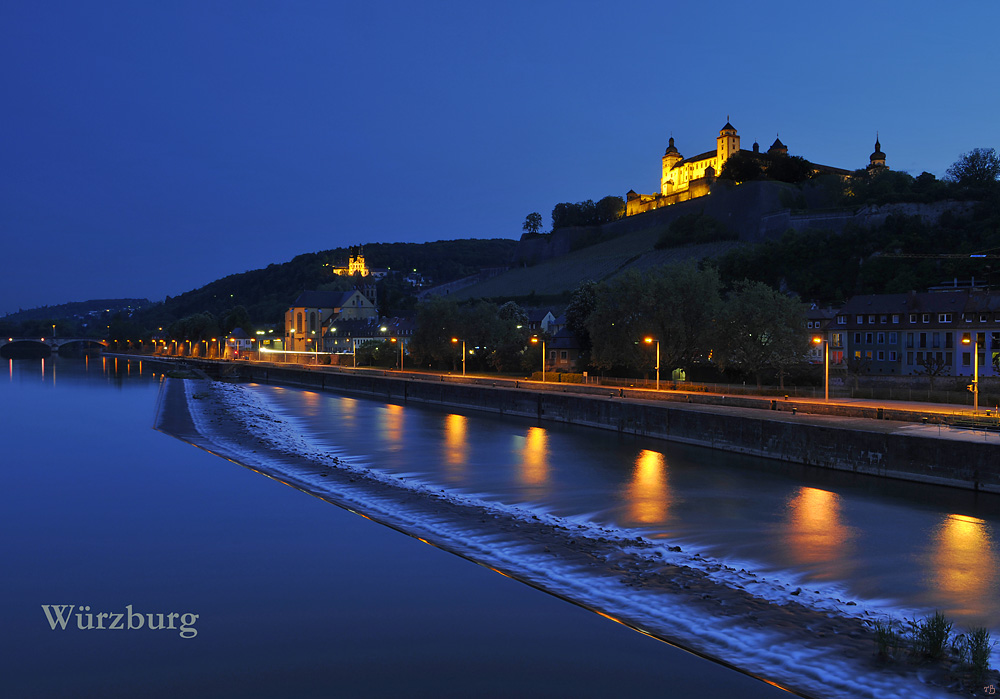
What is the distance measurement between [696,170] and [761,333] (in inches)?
4865

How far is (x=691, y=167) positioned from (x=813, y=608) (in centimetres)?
15887

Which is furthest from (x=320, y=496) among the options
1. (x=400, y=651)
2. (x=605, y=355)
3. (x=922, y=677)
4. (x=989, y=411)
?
(x=605, y=355)

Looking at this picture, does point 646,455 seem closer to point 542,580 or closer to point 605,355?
point 542,580

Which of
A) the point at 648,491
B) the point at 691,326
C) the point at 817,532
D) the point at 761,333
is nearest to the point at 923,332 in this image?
the point at 691,326

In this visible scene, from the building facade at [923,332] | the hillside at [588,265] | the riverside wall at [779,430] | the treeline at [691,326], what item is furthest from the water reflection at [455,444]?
the hillside at [588,265]

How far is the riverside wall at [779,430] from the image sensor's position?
76.4 feet

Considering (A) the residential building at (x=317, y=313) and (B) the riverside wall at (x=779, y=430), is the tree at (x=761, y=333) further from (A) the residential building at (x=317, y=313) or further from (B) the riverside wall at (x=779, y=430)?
(A) the residential building at (x=317, y=313)

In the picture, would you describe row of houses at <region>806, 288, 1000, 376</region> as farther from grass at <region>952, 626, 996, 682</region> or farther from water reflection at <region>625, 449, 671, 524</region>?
grass at <region>952, 626, 996, 682</region>

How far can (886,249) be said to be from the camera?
8631cm

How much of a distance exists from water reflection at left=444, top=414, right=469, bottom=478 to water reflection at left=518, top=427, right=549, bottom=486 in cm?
237

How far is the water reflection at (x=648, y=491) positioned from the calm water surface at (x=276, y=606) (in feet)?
0.65

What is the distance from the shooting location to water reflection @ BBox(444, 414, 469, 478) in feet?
93.6

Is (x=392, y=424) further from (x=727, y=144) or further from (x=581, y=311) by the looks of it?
(x=727, y=144)

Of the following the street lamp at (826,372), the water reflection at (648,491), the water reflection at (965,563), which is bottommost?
the water reflection at (965,563)
